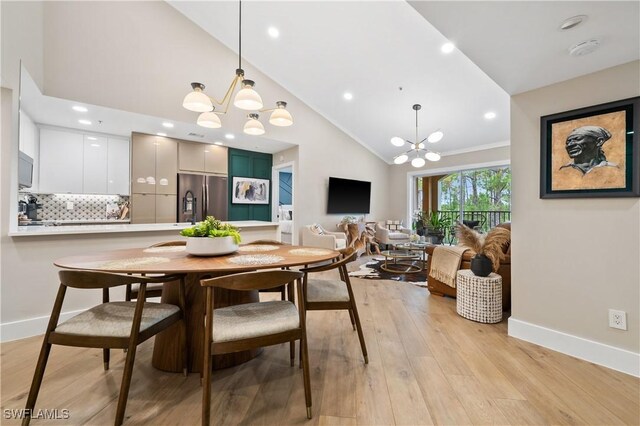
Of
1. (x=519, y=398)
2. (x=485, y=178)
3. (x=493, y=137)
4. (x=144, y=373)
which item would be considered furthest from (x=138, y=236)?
(x=485, y=178)

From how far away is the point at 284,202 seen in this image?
9.26 metres

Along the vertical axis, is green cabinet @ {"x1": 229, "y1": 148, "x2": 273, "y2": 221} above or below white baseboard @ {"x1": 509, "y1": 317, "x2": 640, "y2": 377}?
above

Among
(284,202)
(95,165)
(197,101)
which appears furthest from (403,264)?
(95,165)

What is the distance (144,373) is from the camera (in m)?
1.77

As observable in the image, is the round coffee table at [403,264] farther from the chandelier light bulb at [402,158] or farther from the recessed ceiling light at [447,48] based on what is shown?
the recessed ceiling light at [447,48]

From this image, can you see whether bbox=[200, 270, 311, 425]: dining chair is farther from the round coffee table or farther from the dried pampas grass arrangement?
the round coffee table

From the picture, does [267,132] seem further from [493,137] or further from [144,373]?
[493,137]

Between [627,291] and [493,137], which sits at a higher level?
[493,137]

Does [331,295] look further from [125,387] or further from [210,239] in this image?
[125,387]

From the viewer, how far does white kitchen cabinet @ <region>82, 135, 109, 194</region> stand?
4344mm

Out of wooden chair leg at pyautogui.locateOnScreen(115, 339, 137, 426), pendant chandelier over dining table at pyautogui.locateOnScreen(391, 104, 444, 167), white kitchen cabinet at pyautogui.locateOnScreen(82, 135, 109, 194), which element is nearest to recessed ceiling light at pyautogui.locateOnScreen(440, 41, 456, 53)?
pendant chandelier over dining table at pyautogui.locateOnScreen(391, 104, 444, 167)

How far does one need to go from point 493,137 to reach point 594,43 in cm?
445

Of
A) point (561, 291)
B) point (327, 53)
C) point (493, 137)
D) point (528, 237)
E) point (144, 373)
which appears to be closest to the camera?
point (144, 373)

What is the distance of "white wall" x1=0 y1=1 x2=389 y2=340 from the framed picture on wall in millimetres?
1370
